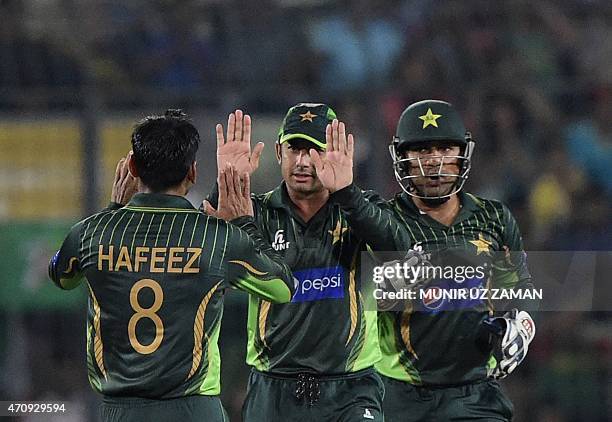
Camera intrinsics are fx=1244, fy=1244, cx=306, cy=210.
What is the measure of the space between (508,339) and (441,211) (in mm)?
670

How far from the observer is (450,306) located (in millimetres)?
5410

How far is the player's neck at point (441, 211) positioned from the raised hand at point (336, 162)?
705 millimetres

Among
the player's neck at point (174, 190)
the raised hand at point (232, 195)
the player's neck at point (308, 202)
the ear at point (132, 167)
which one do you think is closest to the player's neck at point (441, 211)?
the player's neck at point (308, 202)

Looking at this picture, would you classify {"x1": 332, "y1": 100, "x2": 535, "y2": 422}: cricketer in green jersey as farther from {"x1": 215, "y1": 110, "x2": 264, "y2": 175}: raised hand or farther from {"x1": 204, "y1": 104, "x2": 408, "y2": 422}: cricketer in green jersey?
{"x1": 215, "y1": 110, "x2": 264, "y2": 175}: raised hand

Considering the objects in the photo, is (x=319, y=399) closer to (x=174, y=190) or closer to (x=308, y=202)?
(x=308, y=202)

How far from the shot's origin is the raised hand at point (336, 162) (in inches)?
→ 194

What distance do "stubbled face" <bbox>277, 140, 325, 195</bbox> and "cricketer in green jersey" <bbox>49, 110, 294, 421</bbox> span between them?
0.98m

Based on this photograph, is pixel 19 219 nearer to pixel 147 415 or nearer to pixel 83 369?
pixel 83 369

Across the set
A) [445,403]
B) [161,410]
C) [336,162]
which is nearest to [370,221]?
[336,162]

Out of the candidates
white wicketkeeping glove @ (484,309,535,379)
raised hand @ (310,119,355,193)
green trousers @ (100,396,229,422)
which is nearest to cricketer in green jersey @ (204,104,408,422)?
raised hand @ (310,119,355,193)

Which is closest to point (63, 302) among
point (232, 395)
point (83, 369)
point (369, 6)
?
point (83, 369)

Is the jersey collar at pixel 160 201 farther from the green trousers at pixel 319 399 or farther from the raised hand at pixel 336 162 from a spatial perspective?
the green trousers at pixel 319 399

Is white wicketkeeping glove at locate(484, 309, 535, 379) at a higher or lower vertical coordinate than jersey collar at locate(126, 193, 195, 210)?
lower

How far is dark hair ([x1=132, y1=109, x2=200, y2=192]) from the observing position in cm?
429
